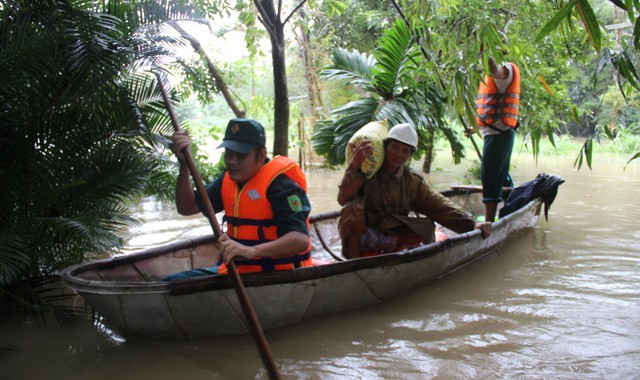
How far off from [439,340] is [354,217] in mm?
989

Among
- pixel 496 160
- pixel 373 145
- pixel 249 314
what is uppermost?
pixel 373 145

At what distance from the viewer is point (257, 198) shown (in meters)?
2.75

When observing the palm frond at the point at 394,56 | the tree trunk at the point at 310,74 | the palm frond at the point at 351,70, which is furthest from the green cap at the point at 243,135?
the tree trunk at the point at 310,74

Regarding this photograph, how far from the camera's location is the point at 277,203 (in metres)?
2.71

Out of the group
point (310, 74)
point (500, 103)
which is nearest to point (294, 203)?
point (500, 103)

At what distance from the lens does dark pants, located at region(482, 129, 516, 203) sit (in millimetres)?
4938

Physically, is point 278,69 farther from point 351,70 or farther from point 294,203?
point 294,203

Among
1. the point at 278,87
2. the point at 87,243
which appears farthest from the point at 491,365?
the point at 278,87

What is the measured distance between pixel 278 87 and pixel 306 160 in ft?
19.5

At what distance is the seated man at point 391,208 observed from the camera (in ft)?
11.9

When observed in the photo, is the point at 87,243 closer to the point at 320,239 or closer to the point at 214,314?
the point at 214,314

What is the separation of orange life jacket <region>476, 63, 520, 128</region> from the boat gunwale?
1.42 meters

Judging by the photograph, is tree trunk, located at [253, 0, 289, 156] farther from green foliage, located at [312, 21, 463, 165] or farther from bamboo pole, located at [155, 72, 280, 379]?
bamboo pole, located at [155, 72, 280, 379]

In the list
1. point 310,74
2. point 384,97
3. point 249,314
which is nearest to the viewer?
point 249,314
